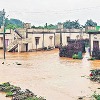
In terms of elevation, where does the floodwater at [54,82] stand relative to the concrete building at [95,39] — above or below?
below

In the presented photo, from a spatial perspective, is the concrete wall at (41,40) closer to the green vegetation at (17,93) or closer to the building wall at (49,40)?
the building wall at (49,40)

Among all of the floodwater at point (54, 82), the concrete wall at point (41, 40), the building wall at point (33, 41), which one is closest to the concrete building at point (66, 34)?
the concrete wall at point (41, 40)

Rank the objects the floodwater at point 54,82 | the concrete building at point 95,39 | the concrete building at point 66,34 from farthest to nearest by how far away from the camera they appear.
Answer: the concrete building at point 66,34 → the concrete building at point 95,39 → the floodwater at point 54,82

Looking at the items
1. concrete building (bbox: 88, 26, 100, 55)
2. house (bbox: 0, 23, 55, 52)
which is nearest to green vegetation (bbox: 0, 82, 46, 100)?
concrete building (bbox: 88, 26, 100, 55)

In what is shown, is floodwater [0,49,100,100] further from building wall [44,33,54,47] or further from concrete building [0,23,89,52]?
building wall [44,33,54,47]

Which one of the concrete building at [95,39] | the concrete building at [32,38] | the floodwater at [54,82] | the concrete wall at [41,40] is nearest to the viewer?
the floodwater at [54,82]

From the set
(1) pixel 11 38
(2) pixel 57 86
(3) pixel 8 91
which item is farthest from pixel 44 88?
(1) pixel 11 38

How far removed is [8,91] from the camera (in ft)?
67.1

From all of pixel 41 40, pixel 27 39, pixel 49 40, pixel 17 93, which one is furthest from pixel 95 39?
pixel 17 93

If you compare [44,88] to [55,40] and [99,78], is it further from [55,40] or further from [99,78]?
[55,40]

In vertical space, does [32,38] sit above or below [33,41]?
above

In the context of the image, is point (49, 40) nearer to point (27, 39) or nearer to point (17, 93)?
point (27, 39)

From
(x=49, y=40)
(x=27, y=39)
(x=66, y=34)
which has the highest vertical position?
(x=66, y=34)

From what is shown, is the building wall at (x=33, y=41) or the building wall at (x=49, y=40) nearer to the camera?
the building wall at (x=33, y=41)
